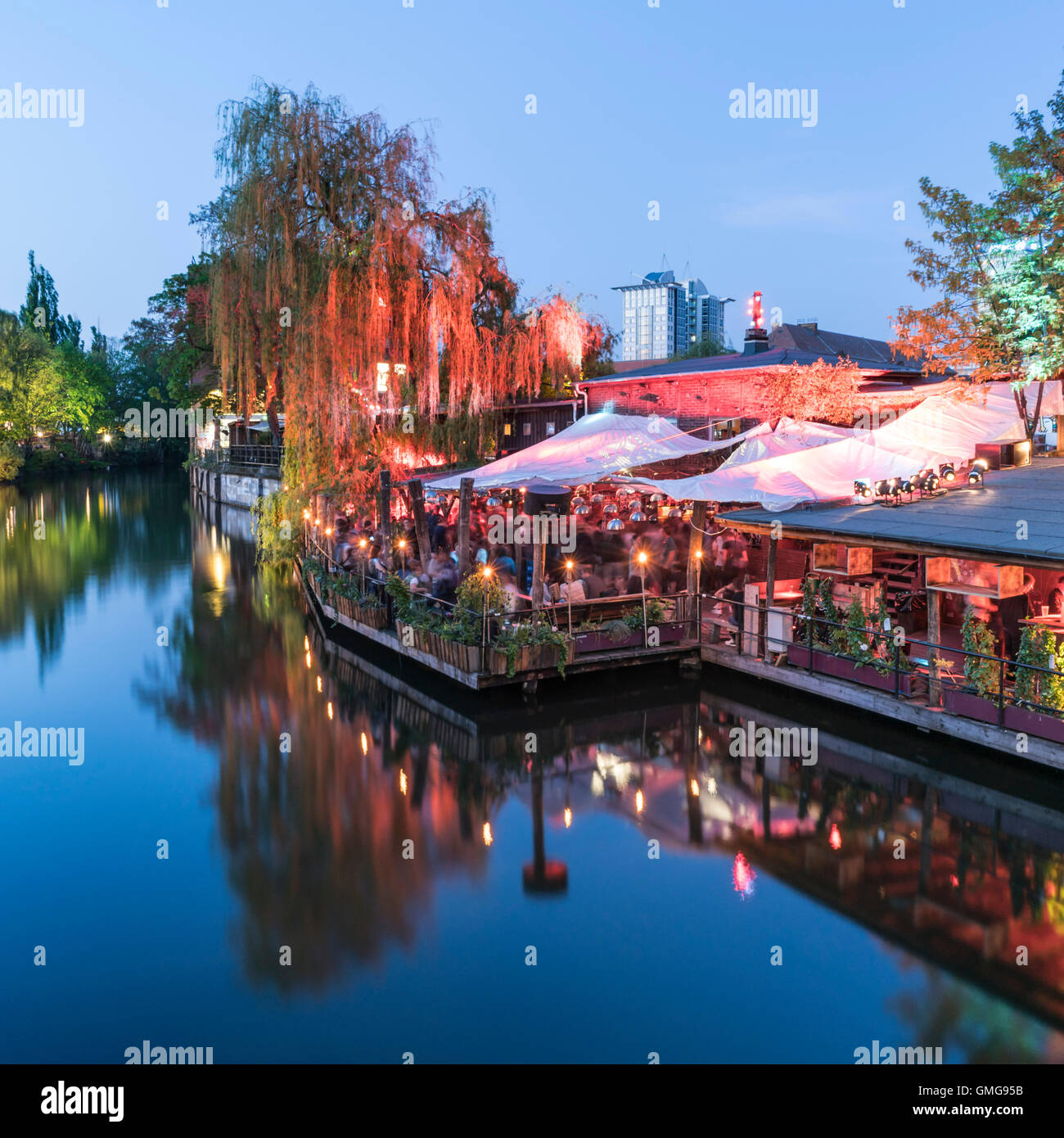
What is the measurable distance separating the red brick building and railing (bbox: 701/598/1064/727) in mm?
8758

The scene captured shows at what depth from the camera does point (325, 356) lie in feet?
63.6

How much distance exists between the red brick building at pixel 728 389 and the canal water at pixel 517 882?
10.5 metres

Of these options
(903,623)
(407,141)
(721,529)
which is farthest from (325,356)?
(903,623)

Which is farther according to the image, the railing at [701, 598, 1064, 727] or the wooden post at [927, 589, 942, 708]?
the wooden post at [927, 589, 942, 708]

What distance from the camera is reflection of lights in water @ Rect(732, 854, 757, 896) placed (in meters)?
8.99

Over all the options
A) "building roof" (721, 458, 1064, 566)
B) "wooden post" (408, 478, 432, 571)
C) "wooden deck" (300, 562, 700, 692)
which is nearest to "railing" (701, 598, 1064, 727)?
"wooden deck" (300, 562, 700, 692)

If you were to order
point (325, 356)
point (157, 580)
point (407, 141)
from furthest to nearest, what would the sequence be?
point (157, 580), point (407, 141), point (325, 356)

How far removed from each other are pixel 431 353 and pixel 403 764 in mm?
10625

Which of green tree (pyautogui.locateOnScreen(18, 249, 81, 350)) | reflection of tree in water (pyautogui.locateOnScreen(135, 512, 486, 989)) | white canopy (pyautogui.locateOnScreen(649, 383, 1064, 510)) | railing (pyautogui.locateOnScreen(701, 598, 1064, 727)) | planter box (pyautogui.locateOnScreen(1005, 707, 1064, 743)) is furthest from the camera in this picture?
green tree (pyautogui.locateOnScreen(18, 249, 81, 350))

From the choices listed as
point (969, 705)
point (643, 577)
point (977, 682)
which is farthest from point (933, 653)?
point (643, 577)

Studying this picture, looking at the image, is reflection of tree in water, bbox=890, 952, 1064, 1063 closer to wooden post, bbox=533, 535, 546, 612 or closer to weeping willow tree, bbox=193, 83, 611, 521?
wooden post, bbox=533, 535, 546, 612

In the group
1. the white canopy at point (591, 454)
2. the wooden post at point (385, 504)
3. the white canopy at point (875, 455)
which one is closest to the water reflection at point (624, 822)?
the white canopy at point (875, 455)

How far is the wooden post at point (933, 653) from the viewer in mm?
12039
